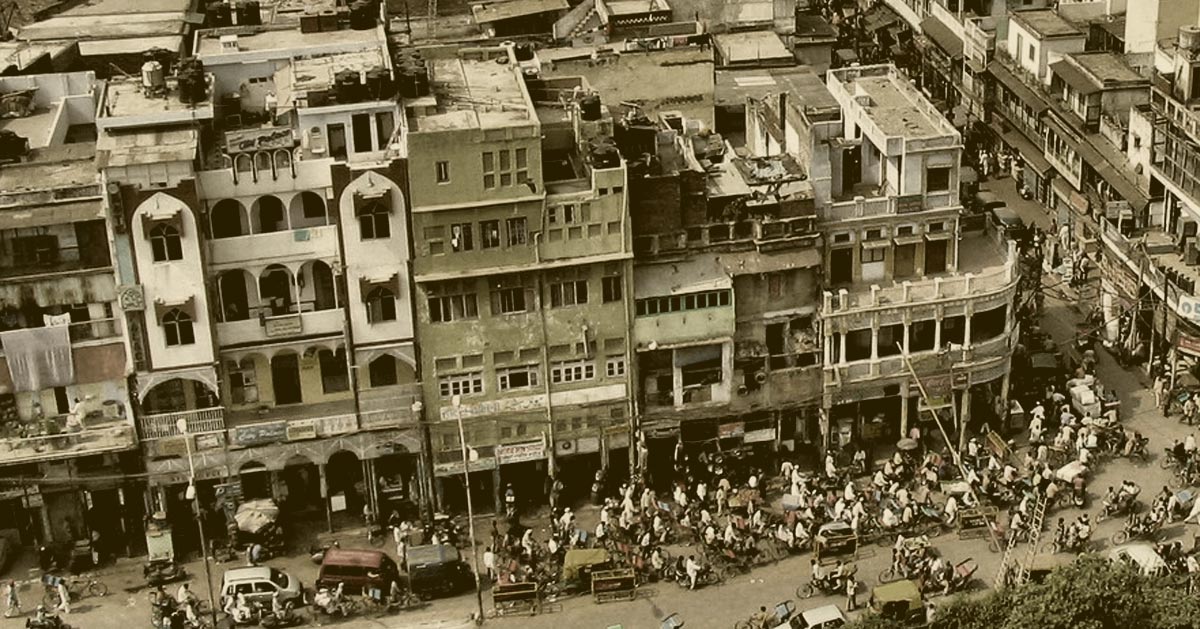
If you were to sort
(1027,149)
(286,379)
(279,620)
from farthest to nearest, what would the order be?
(1027,149), (286,379), (279,620)

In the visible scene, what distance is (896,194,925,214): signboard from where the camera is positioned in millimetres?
85250

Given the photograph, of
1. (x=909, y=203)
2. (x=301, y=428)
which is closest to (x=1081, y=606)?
(x=909, y=203)

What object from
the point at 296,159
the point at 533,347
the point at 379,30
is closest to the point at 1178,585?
the point at 533,347

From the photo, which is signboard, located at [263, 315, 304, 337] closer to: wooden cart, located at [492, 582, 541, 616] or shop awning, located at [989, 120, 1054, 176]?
wooden cart, located at [492, 582, 541, 616]

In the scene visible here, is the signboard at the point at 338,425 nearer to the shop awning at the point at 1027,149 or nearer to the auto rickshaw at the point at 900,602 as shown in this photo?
the auto rickshaw at the point at 900,602

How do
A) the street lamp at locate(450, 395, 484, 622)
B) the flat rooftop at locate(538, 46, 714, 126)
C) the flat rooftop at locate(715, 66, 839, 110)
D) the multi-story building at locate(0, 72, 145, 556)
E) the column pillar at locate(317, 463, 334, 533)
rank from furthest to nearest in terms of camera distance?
the flat rooftop at locate(538, 46, 714, 126)
the flat rooftop at locate(715, 66, 839, 110)
the column pillar at locate(317, 463, 334, 533)
the multi-story building at locate(0, 72, 145, 556)
the street lamp at locate(450, 395, 484, 622)

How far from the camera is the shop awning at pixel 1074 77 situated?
105 meters

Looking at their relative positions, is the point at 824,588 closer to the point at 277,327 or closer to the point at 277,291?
the point at 277,327

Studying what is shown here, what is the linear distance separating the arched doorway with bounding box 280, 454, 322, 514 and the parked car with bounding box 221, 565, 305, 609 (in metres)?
6.84

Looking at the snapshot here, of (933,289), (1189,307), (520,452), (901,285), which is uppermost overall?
(901,285)

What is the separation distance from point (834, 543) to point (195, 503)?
28.0m

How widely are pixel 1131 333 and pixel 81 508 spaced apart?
53246 mm

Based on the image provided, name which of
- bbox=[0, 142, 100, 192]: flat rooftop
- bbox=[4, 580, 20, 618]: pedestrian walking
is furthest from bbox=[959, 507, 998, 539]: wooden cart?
bbox=[4, 580, 20, 618]: pedestrian walking

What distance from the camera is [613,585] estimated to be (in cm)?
7800
